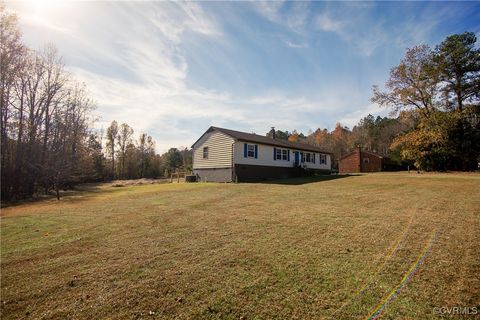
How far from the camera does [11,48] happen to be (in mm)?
18016

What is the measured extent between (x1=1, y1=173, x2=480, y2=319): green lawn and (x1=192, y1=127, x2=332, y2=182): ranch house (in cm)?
1307

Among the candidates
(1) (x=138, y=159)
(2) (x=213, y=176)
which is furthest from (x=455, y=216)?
(1) (x=138, y=159)

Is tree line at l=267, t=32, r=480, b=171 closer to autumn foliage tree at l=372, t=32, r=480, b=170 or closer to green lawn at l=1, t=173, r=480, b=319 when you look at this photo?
autumn foliage tree at l=372, t=32, r=480, b=170

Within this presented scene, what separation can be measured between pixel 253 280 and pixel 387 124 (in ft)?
228

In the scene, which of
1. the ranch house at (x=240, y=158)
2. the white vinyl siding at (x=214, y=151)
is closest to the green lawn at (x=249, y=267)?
the ranch house at (x=240, y=158)

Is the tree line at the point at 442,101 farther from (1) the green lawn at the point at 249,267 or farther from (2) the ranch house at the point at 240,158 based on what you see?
(1) the green lawn at the point at 249,267

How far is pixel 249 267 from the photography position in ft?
12.4

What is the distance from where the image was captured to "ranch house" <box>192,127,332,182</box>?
19828 mm

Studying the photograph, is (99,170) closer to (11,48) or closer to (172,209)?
(11,48)

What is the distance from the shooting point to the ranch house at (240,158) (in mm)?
19828

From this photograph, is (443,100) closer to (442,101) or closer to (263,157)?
(442,101)

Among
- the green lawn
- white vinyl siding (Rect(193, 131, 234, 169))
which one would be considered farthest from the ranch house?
the green lawn

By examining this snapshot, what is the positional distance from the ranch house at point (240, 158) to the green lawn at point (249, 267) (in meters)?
13.1

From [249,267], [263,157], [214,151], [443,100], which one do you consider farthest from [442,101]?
[249,267]
